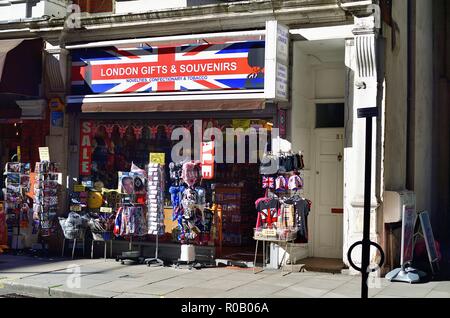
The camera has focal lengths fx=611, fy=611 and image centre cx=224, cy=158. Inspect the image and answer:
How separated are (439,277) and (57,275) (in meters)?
6.54

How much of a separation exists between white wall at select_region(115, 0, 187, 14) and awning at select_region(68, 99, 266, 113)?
6.71ft

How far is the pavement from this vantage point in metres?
9.08

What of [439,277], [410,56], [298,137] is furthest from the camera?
[410,56]

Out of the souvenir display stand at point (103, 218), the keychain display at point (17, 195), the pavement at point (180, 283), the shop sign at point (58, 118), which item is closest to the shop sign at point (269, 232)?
the pavement at point (180, 283)

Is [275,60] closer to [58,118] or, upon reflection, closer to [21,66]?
[58,118]

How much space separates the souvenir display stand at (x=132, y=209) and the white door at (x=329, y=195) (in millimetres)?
3368

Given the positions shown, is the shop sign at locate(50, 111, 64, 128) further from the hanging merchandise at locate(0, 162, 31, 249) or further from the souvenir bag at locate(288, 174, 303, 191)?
the souvenir bag at locate(288, 174, 303, 191)

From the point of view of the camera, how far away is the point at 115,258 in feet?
41.1

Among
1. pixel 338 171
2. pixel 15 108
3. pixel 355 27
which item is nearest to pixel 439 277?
pixel 338 171

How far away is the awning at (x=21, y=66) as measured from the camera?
41.2 ft

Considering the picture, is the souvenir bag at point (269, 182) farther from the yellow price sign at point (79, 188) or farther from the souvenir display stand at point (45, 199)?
the souvenir display stand at point (45, 199)

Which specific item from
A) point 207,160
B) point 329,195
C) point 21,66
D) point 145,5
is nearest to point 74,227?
point 207,160

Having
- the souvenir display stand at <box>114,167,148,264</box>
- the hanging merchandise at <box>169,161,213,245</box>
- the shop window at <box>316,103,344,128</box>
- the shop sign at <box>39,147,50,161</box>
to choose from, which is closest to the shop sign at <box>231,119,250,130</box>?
the hanging merchandise at <box>169,161,213,245</box>

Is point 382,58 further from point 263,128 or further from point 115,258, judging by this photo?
point 115,258
